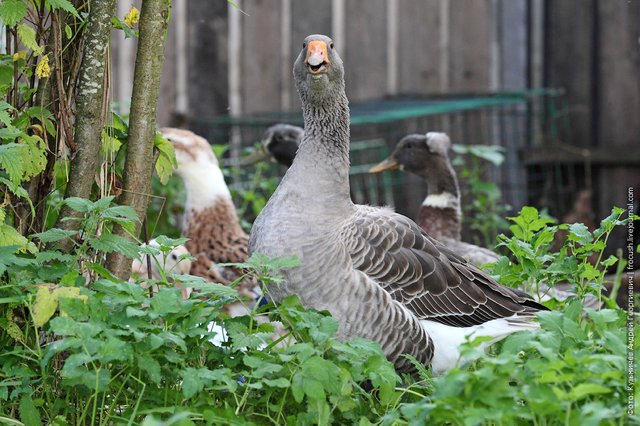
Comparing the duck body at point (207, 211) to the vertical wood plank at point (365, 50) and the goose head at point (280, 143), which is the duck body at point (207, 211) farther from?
the vertical wood plank at point (365, 50)

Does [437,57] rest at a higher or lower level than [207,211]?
higher

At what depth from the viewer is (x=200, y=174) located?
5.62 m

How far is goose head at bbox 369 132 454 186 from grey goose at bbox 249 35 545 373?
2.38 m

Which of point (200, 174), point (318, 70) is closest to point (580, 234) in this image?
point (318, 70)

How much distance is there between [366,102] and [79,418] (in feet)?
19.0

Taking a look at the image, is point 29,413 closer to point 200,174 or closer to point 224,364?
point 224,364

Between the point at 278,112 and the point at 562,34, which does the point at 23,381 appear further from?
the point at 562,34

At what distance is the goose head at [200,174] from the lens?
558cm

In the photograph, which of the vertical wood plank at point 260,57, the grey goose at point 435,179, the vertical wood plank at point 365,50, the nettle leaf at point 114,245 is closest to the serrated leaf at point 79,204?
the nettle leaf at point 114,245

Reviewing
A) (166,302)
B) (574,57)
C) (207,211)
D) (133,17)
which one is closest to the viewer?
(166,302)

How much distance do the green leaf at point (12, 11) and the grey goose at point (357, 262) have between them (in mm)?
991

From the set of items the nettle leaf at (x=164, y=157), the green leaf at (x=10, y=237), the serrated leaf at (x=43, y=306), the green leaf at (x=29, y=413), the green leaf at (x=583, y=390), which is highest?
the nettle leaf at (x=164, y=157)

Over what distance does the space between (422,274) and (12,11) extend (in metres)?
1.60

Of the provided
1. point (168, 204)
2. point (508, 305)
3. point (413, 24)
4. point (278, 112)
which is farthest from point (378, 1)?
point (508, 305)
